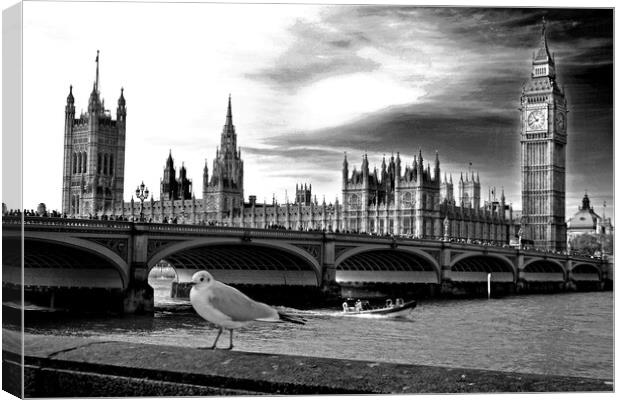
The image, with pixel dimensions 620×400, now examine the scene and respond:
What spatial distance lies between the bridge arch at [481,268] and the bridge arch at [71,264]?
15601mm

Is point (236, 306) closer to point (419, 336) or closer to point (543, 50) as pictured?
point (543, 50)

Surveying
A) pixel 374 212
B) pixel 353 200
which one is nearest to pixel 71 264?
pixel 353 200

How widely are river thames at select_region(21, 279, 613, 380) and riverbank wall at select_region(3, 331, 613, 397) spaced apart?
255 cm

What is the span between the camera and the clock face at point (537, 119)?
17.9 metres

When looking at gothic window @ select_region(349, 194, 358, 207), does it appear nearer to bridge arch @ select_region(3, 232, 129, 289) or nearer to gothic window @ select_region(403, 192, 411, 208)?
gothic window @ select_region(403, 192, 411, 208)

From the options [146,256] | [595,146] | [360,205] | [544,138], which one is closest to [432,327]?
[544,138]

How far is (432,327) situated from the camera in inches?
885

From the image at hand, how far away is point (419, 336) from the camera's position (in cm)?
1891

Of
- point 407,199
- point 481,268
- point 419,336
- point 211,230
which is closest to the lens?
point 419,336

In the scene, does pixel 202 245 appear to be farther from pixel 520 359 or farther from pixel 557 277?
pixel 557 277

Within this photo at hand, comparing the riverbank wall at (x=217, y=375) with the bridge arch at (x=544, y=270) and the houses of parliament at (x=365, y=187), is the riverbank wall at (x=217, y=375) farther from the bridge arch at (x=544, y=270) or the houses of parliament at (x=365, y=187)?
the bridge arch at (x=544, y=270)

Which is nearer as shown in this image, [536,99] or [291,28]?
[291,28]

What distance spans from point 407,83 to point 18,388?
A: 6956mm

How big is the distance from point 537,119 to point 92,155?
9.98 metres
